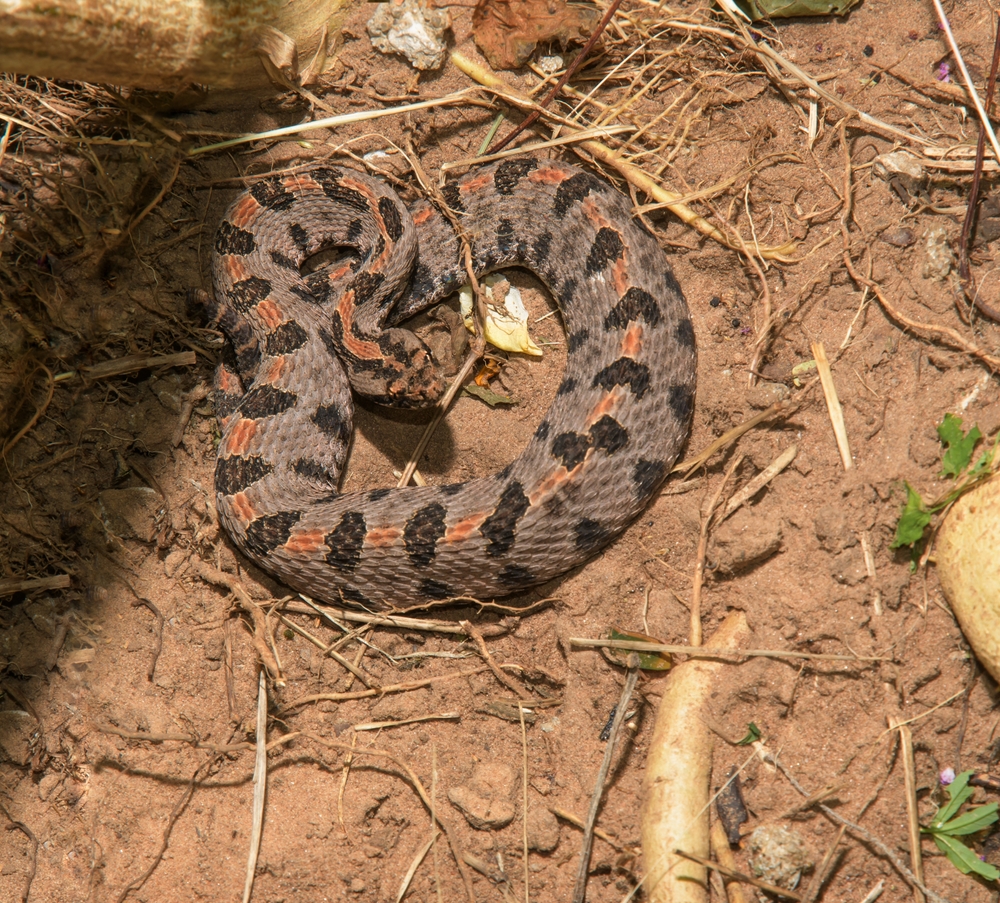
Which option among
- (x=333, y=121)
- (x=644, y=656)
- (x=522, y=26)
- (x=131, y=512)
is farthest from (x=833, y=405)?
(x=131, y=512)

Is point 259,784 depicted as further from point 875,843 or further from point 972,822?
point 972,822

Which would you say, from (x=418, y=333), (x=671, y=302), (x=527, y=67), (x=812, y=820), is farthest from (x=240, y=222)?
(x=812, y=820)

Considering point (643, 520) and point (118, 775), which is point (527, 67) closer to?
point (643, 520)

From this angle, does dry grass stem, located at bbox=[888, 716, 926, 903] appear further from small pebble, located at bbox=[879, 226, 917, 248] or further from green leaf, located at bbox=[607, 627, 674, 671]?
small pebble, located at bbox=[879, 226, 917, 248]

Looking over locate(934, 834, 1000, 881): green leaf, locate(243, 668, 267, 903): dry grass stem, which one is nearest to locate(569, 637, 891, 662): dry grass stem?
locate(934, 834, 1000, 881): green leaf

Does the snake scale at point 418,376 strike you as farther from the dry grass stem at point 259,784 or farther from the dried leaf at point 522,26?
the dried leaf at point 522,26

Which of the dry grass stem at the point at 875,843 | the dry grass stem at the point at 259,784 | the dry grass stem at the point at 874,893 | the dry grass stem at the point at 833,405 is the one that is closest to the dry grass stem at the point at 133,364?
the dry grass stem at the point at 259,784
